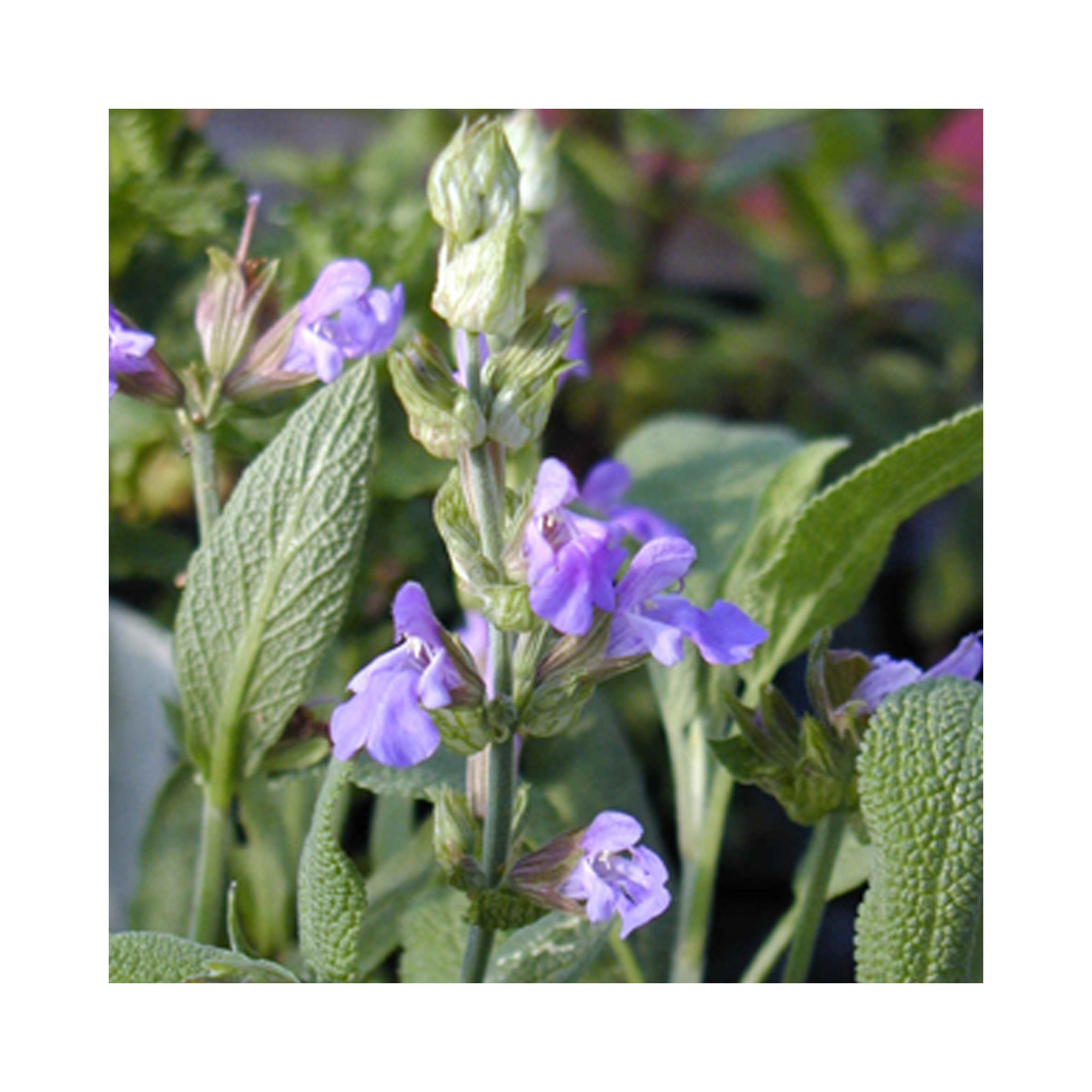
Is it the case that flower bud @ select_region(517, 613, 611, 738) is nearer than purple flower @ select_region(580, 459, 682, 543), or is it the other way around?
flower bud @ select_region(517, 613, 611, 738)

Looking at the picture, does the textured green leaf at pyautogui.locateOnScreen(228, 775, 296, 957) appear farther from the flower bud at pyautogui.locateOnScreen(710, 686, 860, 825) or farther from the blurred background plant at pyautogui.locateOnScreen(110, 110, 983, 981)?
the flower bud at pyautogui.locateOnScreen(710, 686, 860, 825)

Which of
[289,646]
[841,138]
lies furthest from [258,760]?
[841,138]

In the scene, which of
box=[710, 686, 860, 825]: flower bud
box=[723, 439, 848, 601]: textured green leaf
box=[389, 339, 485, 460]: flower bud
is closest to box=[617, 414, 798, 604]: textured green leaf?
box=[723, 439, 848, 601]: textured green leaf

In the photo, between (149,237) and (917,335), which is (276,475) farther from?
(917,335)

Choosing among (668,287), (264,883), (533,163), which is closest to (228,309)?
(533,163)

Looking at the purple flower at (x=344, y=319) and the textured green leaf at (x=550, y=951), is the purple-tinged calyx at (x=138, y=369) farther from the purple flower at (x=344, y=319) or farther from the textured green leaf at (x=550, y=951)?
the textured green leaf at (x=550, y=951)

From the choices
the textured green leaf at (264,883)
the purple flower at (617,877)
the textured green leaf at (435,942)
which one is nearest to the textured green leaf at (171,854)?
the textured green leaf at (264,883)

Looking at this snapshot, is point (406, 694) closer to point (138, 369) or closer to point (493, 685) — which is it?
point (493, 685)
